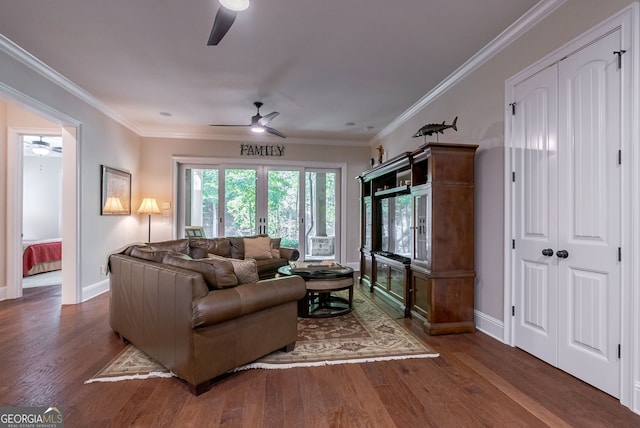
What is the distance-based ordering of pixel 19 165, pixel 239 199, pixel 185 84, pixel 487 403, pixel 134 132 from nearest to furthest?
pixel 487 403 < pixel 185 84 < pixel 19 165 < pixel 134 132 < pixel 239 199

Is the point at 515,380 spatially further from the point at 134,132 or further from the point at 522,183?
the point at 134,132

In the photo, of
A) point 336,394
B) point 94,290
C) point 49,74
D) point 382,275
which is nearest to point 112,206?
point 94,290

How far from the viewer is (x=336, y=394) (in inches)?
79.8

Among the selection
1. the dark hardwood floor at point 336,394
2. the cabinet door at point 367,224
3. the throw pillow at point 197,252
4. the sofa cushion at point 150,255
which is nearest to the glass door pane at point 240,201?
the throw pillow at point 197,252

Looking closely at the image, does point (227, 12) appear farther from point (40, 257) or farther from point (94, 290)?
point (40, 257)

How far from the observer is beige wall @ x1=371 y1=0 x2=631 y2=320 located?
2.57 metres

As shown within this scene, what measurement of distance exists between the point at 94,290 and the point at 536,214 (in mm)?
5458

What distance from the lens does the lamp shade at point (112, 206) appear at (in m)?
4.73

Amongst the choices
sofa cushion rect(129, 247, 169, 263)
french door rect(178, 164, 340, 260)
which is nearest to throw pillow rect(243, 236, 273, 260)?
french door rect(178, 164, 340, 260)

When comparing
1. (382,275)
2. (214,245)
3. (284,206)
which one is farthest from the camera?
(284,206)

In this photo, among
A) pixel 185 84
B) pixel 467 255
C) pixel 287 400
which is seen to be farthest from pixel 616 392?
pixel 185 84

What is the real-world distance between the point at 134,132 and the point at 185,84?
2538 mm

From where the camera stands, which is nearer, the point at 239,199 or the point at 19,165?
the point at 19,165

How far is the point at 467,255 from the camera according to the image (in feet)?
10.4
